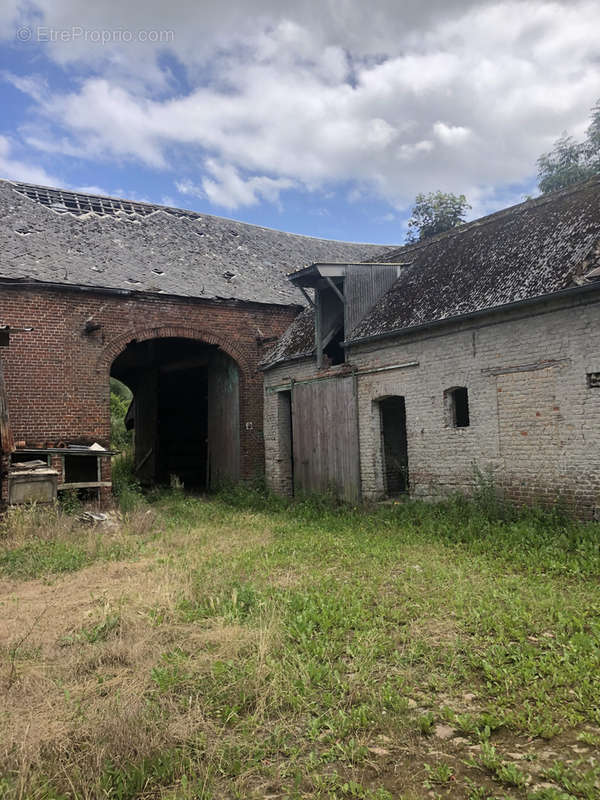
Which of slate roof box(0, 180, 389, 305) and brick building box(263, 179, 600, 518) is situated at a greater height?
slate roof box(0, 180, 389, 305)

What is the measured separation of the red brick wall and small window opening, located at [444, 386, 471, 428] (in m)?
6.60

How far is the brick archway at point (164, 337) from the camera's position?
45.0ft

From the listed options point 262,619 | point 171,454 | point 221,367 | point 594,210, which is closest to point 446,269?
point 594,210

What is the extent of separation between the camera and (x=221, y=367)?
16.6 metres

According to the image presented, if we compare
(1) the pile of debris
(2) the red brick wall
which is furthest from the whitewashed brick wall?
(1) the pile of debris

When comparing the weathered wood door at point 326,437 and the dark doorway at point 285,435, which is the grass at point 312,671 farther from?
the dark doorway at point 285,435

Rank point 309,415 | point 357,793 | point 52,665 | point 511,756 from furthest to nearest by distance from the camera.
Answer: point 309,415, point 52,665, point 511,756, point 357,793

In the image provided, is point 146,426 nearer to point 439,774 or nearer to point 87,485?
point 87,485

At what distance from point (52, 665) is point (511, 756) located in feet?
11.1

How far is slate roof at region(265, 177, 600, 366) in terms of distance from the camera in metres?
9.03

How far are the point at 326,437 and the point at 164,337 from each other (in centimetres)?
504

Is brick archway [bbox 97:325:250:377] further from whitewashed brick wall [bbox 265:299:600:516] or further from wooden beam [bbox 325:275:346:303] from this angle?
whitewashed brick wall [bbox 265:299:600:516]

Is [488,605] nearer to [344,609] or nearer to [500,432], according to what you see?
[344,609]

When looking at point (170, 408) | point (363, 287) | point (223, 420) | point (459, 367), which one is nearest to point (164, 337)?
point (223, 420)
